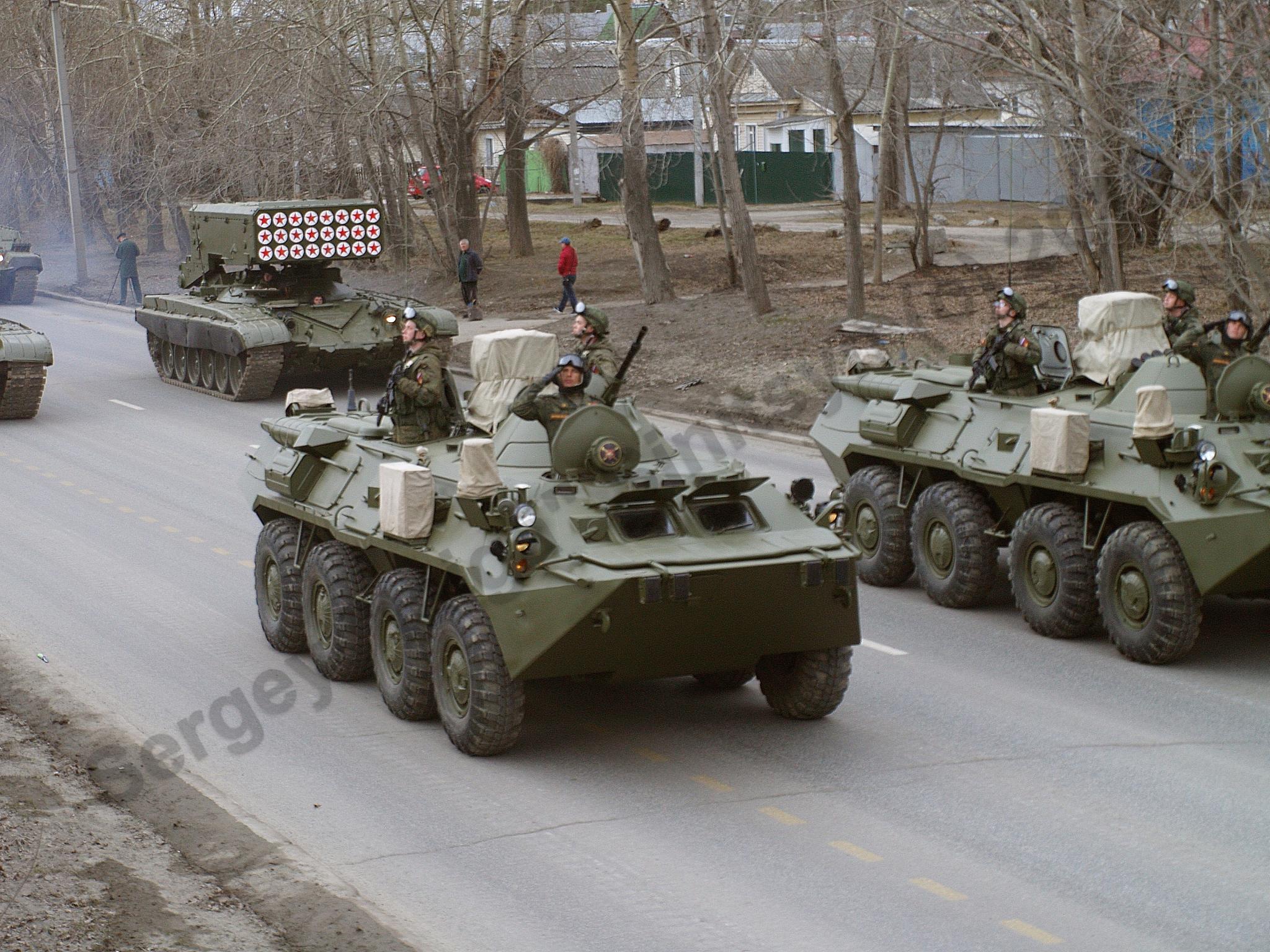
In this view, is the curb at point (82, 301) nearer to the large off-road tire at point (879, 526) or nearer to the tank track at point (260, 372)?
the tank track at point (260, 372)

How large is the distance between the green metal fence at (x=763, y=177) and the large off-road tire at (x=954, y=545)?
141ft

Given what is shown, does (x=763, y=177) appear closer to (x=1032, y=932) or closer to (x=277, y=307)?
(x=277, y=307)

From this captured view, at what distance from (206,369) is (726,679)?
53.5ft

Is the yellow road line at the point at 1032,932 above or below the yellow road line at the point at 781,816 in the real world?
below

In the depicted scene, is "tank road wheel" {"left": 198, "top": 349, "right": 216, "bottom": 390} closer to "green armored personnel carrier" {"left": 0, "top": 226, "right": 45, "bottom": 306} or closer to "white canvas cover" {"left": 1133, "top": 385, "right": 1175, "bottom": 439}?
"green armored personnel carrier" {"left": 0, "top": 226, "right": 45, "bottom": 306}

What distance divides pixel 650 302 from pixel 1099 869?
2346 centimetres

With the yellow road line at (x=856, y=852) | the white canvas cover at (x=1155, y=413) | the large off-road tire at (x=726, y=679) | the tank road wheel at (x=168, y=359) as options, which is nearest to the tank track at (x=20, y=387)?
the tank road wheel at (x=168, y=359)

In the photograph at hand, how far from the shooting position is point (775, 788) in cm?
943

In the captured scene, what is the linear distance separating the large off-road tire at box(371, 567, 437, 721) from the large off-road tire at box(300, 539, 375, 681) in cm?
31

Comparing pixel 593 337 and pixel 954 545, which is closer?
pixel 593 337

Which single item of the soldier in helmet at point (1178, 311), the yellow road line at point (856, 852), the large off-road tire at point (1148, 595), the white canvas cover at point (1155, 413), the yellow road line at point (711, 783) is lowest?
the yellow road line at point (856, 852)

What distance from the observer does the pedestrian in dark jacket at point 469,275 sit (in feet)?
103

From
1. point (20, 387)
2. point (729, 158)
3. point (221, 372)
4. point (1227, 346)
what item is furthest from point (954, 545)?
point (729, 158)

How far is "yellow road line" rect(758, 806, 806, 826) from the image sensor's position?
8914 millimetres
